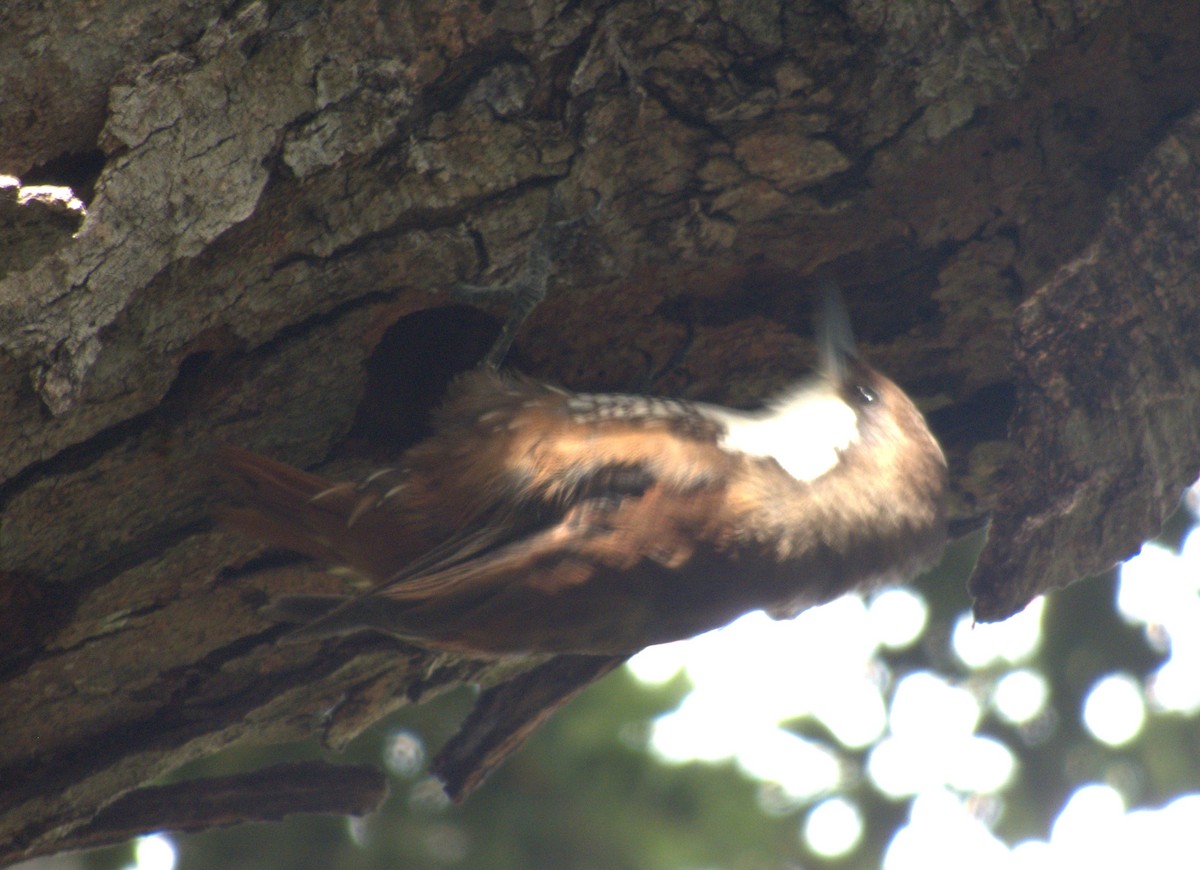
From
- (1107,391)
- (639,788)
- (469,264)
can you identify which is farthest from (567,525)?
(639,788)

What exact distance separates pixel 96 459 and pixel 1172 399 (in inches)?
95.3

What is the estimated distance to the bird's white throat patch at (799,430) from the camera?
2381 mm

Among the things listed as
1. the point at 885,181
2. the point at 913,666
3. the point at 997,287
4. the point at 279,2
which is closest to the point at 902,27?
the point at 885,181

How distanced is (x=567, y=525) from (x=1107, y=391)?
55.1 inches

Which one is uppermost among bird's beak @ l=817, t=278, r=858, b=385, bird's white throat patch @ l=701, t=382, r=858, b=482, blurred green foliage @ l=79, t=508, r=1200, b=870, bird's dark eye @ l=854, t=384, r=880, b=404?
bird's beak @ l=817, t=278, r=858, b=385

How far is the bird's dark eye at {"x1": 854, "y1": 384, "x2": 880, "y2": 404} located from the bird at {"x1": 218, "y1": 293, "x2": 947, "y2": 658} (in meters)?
0.22

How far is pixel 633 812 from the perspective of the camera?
12.7ft

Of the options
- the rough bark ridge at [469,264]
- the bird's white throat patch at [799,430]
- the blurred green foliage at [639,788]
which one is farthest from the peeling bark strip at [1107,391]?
the blurred green foliage at [639,788]

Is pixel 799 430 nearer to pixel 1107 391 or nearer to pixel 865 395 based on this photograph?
pixel 865 395

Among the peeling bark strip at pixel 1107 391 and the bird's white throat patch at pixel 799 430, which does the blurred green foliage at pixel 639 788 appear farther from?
the bird's white throat patch at pixel 799 430

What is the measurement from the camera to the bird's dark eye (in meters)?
2.60

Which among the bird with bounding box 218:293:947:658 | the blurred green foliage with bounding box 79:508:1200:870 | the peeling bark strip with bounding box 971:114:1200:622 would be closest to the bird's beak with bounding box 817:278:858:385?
the bird with bounding box 218:293:947:658

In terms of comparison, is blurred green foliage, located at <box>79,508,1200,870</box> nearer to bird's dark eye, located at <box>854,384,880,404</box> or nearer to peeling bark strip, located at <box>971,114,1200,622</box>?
peeling bark strip, located at <box>971,114,1200,622</box>

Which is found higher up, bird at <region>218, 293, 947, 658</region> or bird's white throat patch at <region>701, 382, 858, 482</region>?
bird's white throat patch at <region>701, 382, 858, 482</region>
